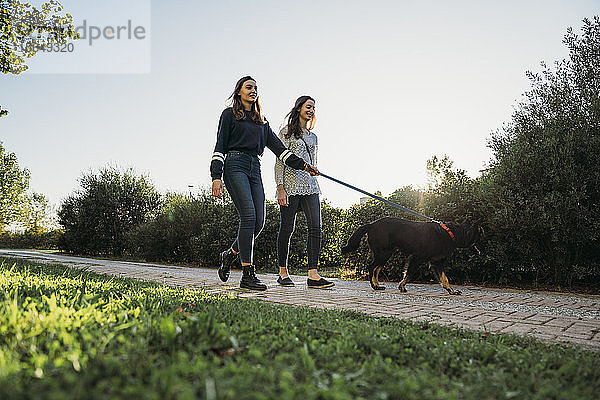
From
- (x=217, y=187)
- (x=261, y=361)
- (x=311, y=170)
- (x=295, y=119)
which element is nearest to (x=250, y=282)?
(x=217, y=187)

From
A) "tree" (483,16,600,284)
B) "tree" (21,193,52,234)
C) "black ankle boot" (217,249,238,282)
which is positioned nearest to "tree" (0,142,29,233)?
"tree" (21,193,52,234)

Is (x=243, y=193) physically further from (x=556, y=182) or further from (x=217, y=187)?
(x=556, y=182)

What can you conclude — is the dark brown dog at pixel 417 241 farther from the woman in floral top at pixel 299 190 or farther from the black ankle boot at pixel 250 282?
the black ankle boot at pixel 250 282

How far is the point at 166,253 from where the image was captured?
1587 centimetres

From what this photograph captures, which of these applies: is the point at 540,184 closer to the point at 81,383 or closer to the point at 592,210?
the point at 592,210

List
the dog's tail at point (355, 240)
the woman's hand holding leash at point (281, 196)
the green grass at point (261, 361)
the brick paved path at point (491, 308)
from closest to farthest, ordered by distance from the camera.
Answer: the green grass at point (261, 361) < the brick paved path at point (491, 308) < the dog's tail at point (355, 240) < the woman's hand holding leash at point (281, 196)

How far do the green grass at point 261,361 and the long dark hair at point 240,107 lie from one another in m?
3.30

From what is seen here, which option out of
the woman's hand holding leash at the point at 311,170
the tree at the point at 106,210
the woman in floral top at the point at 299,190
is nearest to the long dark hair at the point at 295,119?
the woman in floral top at the point at 299,190

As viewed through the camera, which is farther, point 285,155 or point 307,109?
point 307,109

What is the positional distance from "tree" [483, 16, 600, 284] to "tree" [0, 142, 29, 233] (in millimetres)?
39741

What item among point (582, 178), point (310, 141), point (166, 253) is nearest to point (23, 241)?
point (166, 253)

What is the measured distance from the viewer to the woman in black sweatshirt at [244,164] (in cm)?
529

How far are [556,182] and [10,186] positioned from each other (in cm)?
4100

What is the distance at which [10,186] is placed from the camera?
118 feet
